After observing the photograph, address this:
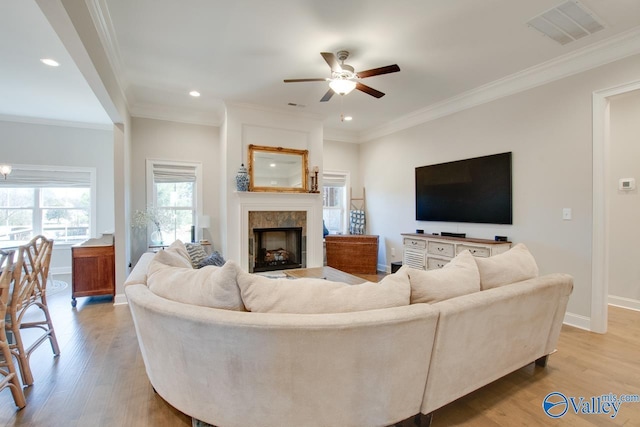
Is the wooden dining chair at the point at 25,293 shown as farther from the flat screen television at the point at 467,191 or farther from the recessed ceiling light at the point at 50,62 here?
the flat screen television at the point at 467,191

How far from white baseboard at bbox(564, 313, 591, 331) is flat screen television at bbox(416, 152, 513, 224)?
1173mm

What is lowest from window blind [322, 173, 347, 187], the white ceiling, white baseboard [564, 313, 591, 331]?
white baseboard [564, 313, 591, 331]

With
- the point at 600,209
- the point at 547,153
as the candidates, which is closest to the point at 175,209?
the point at 547,153

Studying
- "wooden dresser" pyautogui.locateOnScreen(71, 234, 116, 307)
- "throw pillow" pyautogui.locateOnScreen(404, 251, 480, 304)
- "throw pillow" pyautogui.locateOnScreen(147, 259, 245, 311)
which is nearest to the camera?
"throw pillow" pyautogui.locateOnScreen(147, 259, 245, 311)

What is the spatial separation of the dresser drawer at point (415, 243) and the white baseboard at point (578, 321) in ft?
5.78

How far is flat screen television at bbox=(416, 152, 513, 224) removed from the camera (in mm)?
3715

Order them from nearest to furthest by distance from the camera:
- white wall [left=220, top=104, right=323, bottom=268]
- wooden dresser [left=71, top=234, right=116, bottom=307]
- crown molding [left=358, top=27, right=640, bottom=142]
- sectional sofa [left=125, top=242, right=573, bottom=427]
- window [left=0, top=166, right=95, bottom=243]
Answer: sectional sofa [left=125, top=242, right=573, bottom=427]
crown molding [left=358, top=27, right=640, bottom=142]
wooden dresser [left=71, top=234, right=116, bottom=307]
white wall [left=220, top=104, right=323, bottom=268]
window [left=0, top=166, right=95, bottom=243]

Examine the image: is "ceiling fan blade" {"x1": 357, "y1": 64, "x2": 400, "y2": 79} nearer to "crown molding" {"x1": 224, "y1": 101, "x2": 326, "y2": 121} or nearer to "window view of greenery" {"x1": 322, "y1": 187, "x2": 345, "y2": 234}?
"crown molding" {"x1": 224, "y1": 101, "x2": 326, "y2": 121}

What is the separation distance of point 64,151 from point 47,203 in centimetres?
103

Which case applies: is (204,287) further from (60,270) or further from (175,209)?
(60,270)

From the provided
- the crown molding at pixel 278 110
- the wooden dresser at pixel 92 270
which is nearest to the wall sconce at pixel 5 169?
the wooden dresser at pixel 92 270

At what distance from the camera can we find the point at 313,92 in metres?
4.07

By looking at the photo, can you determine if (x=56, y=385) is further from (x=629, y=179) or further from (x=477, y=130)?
(x=629, y=179)

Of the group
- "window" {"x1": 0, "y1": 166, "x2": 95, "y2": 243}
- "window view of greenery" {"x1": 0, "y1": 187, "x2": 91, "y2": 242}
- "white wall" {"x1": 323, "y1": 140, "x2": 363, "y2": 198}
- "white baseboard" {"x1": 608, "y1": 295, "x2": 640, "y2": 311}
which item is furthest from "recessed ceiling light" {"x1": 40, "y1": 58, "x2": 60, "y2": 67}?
"white baseboard" {"x1": 608, "y1": 295, "x2": 640, "y2": 311}
